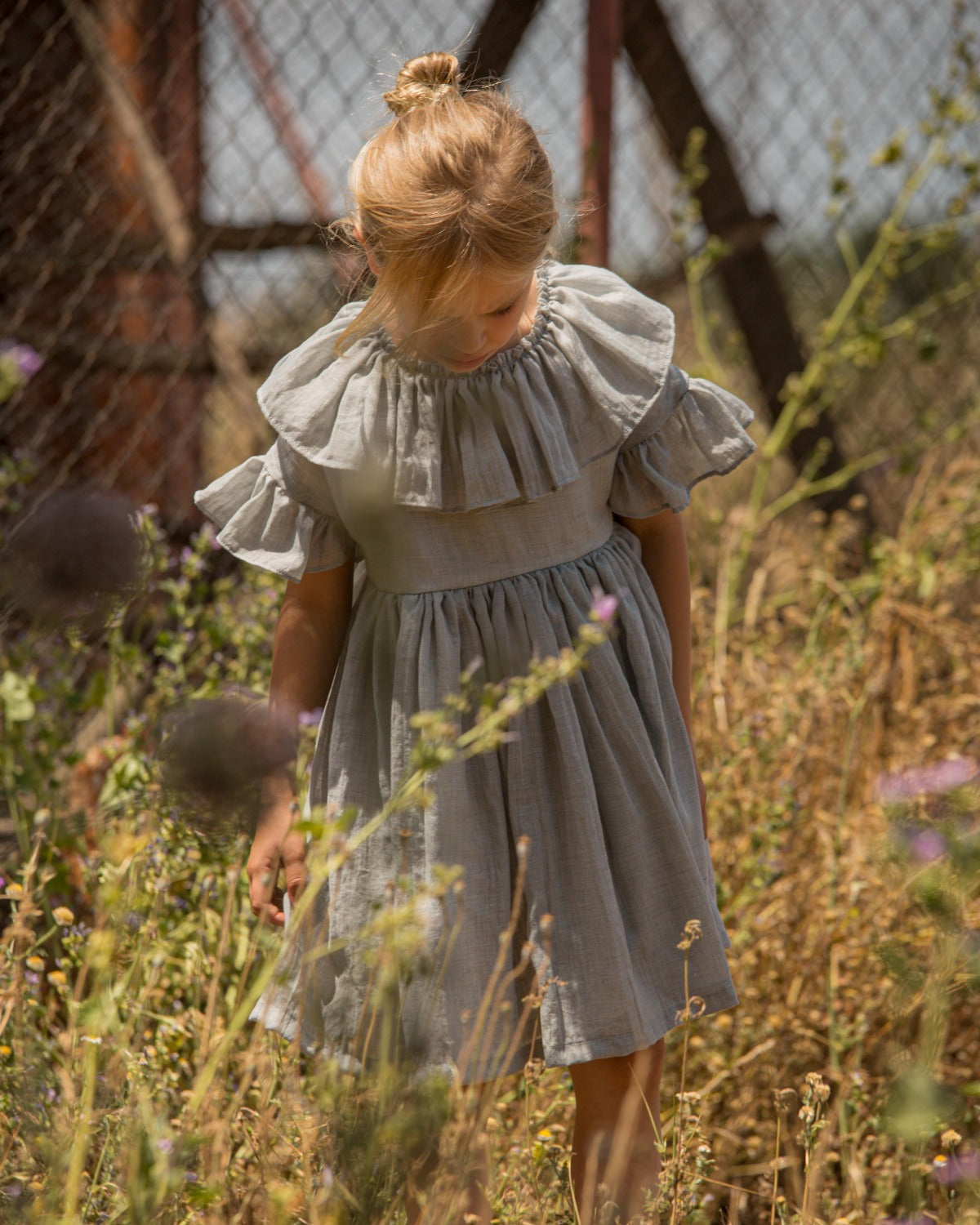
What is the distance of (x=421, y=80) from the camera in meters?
1.30

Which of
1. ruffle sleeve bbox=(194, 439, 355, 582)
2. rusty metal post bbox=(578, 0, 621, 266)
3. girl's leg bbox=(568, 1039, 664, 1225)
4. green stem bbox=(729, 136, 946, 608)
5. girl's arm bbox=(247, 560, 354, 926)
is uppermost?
rusty metal post bbox=(578, 0, 621, 266)

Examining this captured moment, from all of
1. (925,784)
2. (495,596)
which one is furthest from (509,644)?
(925,784)

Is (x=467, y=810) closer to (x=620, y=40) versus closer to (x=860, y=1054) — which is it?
(x=860, y=1054)

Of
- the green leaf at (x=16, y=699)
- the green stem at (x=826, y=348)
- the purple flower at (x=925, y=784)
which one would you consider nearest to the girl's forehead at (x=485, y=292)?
the purple flower at (x=925, y=784)

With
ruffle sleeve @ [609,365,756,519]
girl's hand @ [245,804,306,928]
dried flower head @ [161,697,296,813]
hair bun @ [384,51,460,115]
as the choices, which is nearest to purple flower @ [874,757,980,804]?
ruffle sleeve @ [609,365,756,519]

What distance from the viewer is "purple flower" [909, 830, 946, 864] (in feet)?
2.86

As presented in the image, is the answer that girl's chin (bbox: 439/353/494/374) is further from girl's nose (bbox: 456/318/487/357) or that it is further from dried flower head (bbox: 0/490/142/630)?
dried flower head (bbox: 0/490/142/630)

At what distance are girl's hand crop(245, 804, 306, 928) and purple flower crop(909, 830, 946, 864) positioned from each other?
25.4 inches

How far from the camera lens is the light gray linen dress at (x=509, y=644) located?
1.28 meters

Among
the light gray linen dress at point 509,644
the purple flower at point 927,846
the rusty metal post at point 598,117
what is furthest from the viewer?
the rusty metal post at point 598,117

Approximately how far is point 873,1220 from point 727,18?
2.86 meters

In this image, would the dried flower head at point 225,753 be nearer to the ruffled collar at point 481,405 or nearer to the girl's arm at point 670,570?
the ruffled collar at point 481,405

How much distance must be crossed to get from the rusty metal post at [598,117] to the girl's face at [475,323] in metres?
1.36

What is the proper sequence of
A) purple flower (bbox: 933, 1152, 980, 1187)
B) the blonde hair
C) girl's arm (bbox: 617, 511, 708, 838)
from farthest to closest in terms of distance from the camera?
girl's arm (bbox: 617, 511, 708, 838) < the blonde hair < purple flower (bbox: 933, 1152, 980, 1187)
